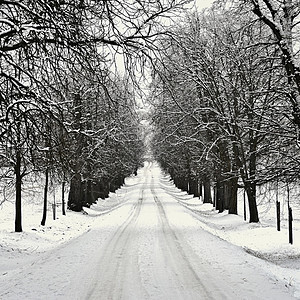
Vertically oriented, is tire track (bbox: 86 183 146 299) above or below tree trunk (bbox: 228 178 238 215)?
below

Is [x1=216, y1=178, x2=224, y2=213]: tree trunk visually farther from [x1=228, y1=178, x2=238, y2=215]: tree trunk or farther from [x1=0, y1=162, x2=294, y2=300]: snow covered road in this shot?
[x1=0, y1=162, x2=294, y2=300]: snow covered road

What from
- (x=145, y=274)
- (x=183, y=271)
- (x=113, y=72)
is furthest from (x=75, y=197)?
(x=113, y=72)

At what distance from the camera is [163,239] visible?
15242 millimetres

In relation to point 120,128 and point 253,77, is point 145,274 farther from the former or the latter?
point 253,77

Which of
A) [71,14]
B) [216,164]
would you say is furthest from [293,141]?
[216,164]

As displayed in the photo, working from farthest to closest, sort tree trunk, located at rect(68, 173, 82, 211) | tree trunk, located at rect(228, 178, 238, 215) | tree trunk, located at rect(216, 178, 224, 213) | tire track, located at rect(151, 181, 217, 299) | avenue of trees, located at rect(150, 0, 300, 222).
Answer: tree trunk, located at rect(68, 173, 82, 211) → tree trunk, located at rect(216, 178, 224, 213) → tree trunk, located at rect(228, 178, 238, 215) → avenue of trees, located at rect(150, 0, 300, 222) → tire track, located at rect(151, 181, 217, 299)

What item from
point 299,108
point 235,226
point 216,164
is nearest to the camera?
point 299,108

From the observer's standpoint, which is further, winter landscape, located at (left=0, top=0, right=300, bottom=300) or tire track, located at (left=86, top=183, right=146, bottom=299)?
tire track, located at (left=86, top=183, right=146, bottom=299)

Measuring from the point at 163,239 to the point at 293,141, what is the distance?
5.38 meters

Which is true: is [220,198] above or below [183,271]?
above

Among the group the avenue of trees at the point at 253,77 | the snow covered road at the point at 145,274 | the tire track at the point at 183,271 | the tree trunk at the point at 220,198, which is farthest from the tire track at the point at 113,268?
the tree trunk at the point at 220,198

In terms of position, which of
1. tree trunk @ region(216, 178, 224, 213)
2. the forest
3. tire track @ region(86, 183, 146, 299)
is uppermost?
the forest

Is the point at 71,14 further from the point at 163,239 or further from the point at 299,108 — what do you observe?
the point at 163,239

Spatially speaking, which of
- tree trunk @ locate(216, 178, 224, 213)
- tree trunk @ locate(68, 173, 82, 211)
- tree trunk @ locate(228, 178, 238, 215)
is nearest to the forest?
tree trunk @ locate(228, 178, 238, 215)
